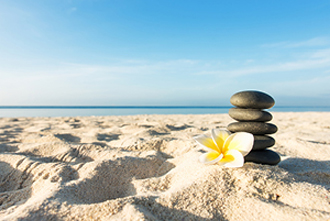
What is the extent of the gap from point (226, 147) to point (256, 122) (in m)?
0.40

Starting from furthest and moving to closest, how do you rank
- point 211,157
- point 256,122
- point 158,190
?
point 256,122, point 211,157, point 158,190

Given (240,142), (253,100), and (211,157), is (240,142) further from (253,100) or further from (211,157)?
(253,100)

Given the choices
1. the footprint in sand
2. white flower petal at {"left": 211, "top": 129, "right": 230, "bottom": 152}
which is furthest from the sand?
white flower petal at {"left": 211, "top": 129, "right": 230, "bottom": 152}

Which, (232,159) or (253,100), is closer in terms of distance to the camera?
(232,159)

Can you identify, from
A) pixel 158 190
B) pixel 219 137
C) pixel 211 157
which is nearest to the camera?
pixel 158 190

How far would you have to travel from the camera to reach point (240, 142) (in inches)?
66.6

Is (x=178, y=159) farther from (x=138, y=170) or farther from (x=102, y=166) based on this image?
(x=102, y=166)

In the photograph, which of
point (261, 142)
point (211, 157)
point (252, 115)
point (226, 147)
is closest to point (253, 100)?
point (252, 115)

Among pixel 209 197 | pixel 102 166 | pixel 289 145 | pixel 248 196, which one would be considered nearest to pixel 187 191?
pixel 209 197

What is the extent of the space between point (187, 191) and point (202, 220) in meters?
0.23

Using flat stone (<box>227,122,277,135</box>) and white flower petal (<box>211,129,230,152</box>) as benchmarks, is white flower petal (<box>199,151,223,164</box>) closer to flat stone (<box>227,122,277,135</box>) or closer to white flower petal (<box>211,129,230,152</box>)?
white flower petal (<box>211,129,230,152</box>)

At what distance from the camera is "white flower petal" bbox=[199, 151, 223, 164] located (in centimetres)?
158

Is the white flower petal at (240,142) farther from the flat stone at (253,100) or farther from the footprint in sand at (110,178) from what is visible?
the footprint in sand at (110,178)

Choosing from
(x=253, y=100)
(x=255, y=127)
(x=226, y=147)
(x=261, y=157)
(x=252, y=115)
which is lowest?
(x=261, y=157)
